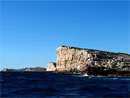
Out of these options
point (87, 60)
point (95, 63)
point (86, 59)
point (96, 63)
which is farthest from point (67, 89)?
point (86, 59)

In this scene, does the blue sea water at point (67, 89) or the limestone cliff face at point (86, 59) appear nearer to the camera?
the blue sea water at point (67, 89)

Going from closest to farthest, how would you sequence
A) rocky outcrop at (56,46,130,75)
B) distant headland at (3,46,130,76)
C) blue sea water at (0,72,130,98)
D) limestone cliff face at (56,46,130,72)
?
blue sea water at (0,72,130,98)
distant headland at (3,46,130,76)
rocky outcrop at (56,46,130,75)
limestone cliff face at (56,46,130,72)

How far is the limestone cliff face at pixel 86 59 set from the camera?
327 feet

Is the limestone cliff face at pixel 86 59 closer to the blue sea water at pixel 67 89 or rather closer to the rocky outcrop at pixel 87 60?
the rocky outcrop at pixel 87 60

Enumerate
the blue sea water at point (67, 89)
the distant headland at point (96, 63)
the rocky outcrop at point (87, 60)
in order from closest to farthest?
the blue sea water at point (67, 89), the distant headland at point (96, 63), the rocky outcrop at point (87, 60)

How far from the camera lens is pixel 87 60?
4269 inches

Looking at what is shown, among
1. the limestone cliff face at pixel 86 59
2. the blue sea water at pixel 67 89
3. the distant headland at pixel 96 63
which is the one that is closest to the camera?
the blue sea water at pixel 67 89

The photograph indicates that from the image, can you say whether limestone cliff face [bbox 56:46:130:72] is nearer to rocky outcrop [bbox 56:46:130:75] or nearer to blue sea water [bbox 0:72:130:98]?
rocky outcrop [bbox 56:46:130:75]

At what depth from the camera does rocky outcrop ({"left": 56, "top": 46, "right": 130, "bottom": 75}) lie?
324 feet

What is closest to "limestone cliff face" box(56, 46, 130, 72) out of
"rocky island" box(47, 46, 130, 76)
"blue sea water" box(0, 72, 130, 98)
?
"rocky island" box(47, 46, 130, 76)

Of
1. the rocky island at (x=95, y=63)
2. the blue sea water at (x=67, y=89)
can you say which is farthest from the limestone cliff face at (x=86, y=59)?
the blue sea water at (x=67, y=89)

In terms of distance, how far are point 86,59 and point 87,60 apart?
6.15 ft

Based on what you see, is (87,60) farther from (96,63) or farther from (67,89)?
(67,89)

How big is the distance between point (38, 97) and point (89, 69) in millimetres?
66883
